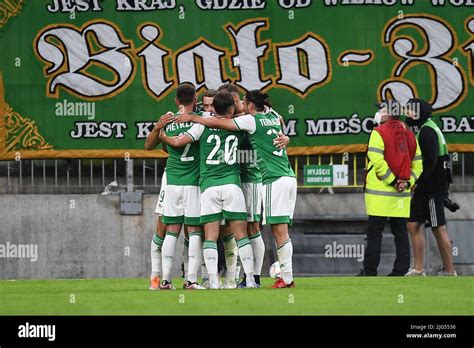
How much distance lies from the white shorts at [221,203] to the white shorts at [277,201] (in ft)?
1.81

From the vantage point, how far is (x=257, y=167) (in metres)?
→ 15.5

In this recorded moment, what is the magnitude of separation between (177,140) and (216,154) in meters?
0.43

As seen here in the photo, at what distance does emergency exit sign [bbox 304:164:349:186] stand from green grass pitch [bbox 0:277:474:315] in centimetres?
458

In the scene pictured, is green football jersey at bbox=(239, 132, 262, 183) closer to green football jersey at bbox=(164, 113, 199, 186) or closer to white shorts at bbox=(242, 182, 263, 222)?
white shorts at bbox=(242, 182, 263, 222)

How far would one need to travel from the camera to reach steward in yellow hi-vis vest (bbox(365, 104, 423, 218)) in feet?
59.4

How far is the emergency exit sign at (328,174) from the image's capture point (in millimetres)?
20797

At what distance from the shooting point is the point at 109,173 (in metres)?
21.0

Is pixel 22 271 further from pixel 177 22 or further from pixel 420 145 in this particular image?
pixel 420 145
